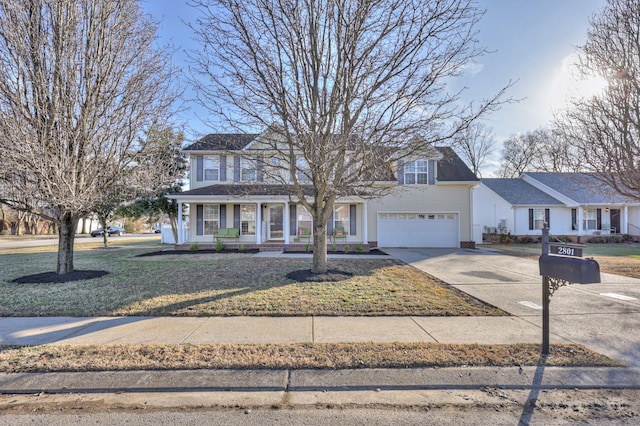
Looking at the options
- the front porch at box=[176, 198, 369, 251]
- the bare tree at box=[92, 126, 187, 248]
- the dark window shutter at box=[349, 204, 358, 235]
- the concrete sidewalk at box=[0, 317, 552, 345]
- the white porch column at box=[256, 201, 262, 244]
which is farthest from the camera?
the dark window shutter at box=[349, 204, 358, 235]

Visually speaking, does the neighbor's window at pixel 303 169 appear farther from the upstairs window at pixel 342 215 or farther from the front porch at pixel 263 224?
the upstairs window at pixel 342 215

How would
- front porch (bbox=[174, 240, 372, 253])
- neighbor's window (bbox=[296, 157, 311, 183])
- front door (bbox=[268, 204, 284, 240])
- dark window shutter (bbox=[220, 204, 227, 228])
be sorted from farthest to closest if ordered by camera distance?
front door (bbox=[268, 204, 284, 240]) < dark window shutter (bbox=[220, 204, 227, 228]) < front porch (bbox=[174, 240, 372, 253]) < neighbor's window (bbox=[296, 157, 311, 183])

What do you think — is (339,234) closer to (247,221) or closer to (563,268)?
(247,221)

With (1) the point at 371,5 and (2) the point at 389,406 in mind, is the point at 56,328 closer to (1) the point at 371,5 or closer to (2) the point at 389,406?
(2) the point at 389,406

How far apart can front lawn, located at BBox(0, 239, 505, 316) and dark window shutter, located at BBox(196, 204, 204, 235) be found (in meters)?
7.31

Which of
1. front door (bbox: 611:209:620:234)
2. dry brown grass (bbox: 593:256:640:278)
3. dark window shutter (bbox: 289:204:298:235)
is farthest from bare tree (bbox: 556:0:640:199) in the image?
front door (bbox: 611:209:620:234)

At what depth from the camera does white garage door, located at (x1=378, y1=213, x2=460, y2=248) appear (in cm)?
1864

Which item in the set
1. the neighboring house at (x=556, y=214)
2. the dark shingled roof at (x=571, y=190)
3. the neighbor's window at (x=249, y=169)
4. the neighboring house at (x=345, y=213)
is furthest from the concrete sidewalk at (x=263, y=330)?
the dark shingled roof at (x=571, y=190)

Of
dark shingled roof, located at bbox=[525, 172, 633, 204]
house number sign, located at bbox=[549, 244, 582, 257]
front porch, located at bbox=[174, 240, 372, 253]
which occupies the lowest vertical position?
front porch, located at bbox=[174, 240, 372, 253]

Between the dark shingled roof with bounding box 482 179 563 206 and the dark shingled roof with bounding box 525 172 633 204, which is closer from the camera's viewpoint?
the dark shingled roof with bounding box 525 172 633 204

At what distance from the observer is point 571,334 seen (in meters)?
4.73

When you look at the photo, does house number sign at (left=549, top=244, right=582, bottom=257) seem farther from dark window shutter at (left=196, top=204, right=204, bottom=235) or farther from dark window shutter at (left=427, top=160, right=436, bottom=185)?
dark window shutter at (left=196, top=204, right=204, bottom=235)

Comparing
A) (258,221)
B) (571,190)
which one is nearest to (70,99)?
(258,221)

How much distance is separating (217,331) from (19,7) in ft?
28.9
